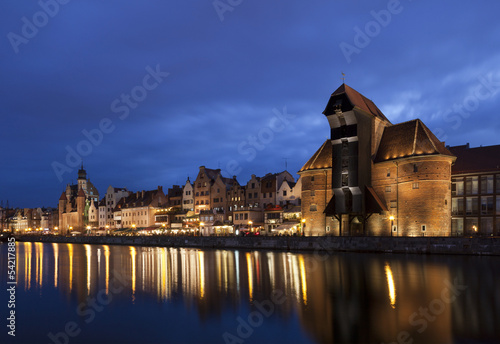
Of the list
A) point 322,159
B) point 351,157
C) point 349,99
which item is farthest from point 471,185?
point 349,99

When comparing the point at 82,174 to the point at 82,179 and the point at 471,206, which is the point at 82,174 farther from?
the point at 471,206

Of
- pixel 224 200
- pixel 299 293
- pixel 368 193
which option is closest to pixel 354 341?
pixel 299 293

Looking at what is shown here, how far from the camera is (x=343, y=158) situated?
2057 inches

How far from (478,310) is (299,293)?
27.2 ft

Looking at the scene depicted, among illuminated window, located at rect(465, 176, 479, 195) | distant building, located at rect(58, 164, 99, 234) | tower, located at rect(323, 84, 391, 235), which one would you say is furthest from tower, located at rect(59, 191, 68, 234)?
illuminated window, located at rect(465, 176, 479, 195)

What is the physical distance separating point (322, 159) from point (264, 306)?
40.2 metres

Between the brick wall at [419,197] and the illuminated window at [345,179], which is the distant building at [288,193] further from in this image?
the brick wall at [419,197]

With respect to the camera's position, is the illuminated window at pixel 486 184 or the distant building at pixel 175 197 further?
the distant building at pixel 175 197

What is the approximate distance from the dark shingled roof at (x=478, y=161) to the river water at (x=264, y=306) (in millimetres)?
24395

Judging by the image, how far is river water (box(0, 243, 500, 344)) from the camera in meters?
14.5

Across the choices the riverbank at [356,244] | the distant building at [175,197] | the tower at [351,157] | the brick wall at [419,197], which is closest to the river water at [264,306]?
the riverbank at [356,244]

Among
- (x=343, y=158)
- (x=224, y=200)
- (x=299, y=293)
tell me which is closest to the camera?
(x=299, y=293)

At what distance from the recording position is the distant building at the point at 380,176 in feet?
154

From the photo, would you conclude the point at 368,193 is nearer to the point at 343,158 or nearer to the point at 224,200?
the point at 343,158
